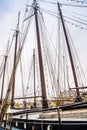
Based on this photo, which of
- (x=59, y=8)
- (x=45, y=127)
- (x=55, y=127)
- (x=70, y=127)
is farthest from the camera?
(x=59, y=8)

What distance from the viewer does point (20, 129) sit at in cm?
1199

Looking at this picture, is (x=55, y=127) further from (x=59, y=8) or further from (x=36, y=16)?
(x=59, y=8)

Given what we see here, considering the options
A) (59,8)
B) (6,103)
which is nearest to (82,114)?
(6,103)

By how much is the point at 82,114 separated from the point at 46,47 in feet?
47.5

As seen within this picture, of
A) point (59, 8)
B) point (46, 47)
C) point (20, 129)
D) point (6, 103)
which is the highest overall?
point (59, 8)

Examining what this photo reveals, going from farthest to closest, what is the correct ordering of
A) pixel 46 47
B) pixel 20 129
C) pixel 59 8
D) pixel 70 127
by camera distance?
pixel 59 8 < pixel 46 47 < pixel 20 129 < pixel 70 127

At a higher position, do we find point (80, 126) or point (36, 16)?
point (36, 16)

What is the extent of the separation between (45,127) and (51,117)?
23.9 inches

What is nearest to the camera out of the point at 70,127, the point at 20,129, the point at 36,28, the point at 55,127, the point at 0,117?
the point at 0,117

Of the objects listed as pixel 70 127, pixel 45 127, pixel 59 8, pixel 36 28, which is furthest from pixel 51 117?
pixel 59 8

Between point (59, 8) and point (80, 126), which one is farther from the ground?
point (59, 8)

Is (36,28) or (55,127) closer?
(55,127)

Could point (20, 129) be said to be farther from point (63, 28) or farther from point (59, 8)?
point (59, 8)

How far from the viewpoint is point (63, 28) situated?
857 inches
